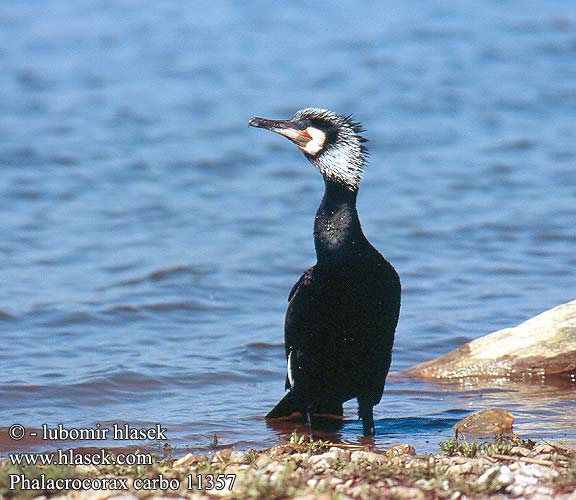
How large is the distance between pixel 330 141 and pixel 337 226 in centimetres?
55

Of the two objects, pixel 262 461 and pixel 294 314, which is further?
pixel 294 314

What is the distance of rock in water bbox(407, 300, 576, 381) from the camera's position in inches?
299

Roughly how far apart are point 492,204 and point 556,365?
4.80 metres

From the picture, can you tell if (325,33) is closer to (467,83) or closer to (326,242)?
(467,83)

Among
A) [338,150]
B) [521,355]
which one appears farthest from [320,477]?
[521,355]

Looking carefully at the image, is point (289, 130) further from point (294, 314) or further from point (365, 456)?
point (365, 456)

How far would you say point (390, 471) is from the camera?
488 centimetres

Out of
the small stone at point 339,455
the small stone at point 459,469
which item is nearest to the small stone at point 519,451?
the small stone at point 459,469

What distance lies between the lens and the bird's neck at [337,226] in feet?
20.4

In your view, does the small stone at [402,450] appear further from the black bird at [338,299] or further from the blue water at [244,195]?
the black bird at [338,299]

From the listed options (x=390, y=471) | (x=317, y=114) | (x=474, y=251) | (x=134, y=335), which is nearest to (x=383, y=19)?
(x=474, y=251)

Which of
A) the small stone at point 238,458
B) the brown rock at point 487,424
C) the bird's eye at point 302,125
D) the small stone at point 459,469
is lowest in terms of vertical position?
the small stone at point 459,469

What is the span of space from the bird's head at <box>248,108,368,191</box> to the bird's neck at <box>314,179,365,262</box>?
7 centimetres

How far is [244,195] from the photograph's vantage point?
12570mm
